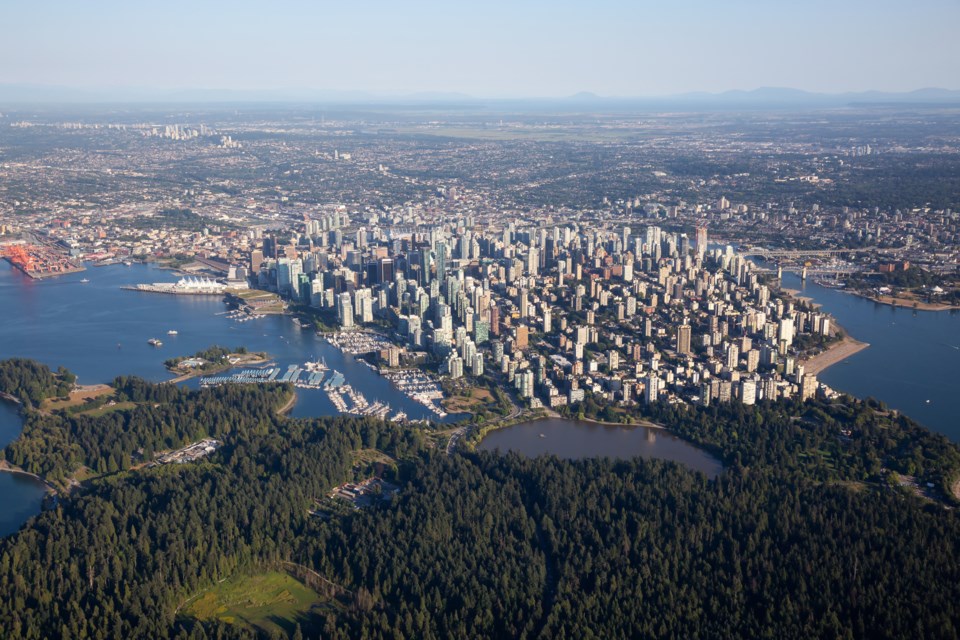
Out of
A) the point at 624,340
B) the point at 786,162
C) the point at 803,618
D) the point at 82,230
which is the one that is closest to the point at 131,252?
the point at 82,230

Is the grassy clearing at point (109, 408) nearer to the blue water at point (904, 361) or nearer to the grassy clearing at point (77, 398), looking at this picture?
the grassy clearing at point (77, 398)

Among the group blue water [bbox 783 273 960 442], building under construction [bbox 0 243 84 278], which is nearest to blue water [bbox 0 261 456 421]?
building under construction [bbox 0 243 84 278]

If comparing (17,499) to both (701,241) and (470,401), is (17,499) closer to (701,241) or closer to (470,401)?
(470,401)

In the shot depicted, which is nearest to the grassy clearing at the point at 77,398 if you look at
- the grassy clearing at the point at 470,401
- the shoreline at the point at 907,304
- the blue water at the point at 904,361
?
the grassy clearing at the point at 470,401

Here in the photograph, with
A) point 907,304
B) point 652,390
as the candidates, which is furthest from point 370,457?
point 907,304

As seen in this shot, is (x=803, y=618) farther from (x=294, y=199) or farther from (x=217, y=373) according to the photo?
(x=294, y=199)

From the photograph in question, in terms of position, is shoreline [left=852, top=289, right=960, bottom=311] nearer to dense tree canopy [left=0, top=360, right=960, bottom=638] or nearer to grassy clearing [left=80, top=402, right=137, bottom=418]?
dense tree canopy [left=0, top=360, right=960, bottom=638]
